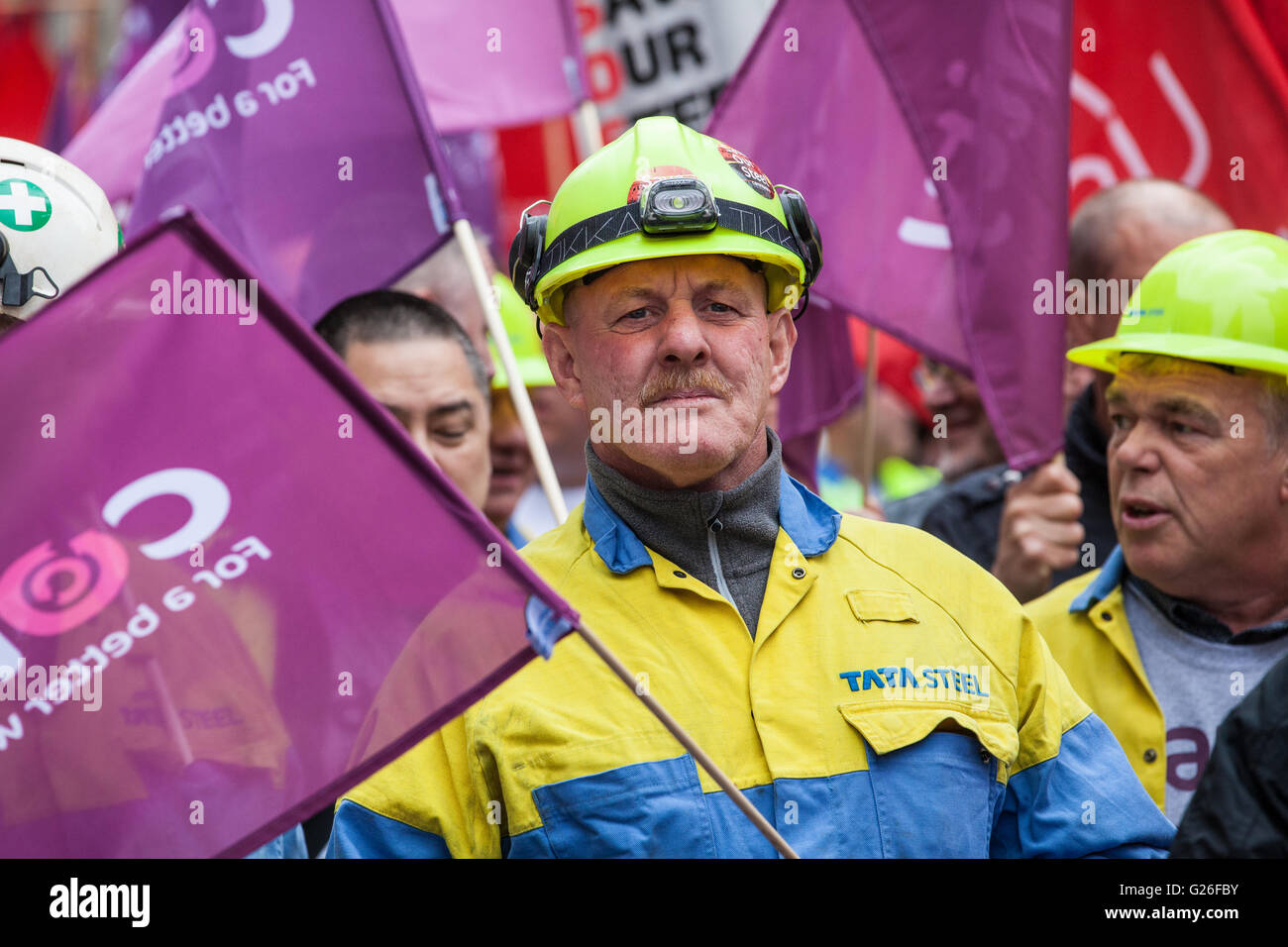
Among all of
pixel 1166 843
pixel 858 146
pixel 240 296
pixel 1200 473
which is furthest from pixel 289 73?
pixel 1166 843

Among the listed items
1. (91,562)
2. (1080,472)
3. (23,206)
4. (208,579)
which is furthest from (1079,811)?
(23,206)

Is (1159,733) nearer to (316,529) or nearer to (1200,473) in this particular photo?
(1200,473)

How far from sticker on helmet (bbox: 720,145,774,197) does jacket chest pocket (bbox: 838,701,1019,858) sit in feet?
3.45

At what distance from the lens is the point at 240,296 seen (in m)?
2.79

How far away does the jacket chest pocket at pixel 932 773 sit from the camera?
3025 mm

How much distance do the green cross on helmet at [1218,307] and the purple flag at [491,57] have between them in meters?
2.42

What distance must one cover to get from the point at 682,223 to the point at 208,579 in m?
1.10

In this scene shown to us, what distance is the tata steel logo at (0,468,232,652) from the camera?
8.94ft

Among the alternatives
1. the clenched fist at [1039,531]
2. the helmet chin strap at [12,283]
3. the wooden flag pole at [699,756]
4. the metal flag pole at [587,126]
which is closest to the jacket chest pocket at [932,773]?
the wooden flag pole at [699,756]

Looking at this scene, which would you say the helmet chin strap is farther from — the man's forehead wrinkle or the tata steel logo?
the man's forehead wrinkle

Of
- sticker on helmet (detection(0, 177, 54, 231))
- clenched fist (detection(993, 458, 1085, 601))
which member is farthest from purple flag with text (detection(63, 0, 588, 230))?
clenched fist (detection(993, 458, 1085, 601))

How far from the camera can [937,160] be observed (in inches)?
210

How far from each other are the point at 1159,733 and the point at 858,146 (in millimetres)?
2400

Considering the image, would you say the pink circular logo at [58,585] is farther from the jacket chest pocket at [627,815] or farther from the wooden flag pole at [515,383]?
the wooden flag pole at [515,383]
